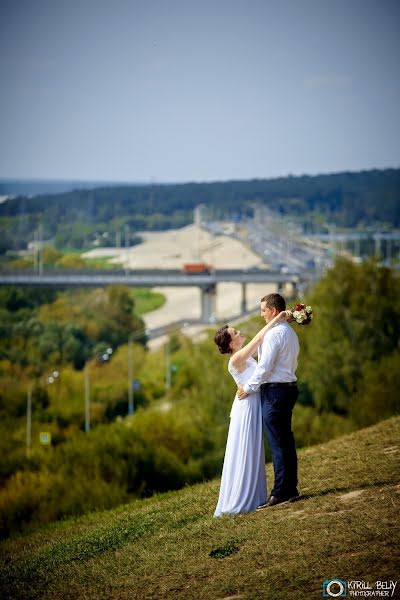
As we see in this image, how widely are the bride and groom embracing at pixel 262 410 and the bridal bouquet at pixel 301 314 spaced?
0.19 feet

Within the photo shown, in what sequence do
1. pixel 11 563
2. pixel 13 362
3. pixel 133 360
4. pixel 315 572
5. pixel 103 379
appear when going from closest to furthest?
1. pixel 315 572
2. pixel 11 563
3. pixel 103 379
4. pixel 133 360
5. pixel 13 362

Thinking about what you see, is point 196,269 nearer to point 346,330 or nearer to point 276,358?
point 346,330

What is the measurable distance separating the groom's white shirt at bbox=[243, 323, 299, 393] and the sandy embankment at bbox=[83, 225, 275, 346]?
279 feet

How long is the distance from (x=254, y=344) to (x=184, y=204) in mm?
117036

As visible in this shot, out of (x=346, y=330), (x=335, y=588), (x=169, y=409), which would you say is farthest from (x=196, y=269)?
(x=335, y=588)

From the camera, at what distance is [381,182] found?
118500 mm

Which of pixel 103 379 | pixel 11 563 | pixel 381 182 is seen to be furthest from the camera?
pixel 381 182

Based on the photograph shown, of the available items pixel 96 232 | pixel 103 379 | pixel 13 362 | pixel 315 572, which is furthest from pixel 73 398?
pixel 96 232

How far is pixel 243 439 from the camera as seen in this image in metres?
10.9

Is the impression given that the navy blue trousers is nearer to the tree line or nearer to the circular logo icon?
the circular logo icon

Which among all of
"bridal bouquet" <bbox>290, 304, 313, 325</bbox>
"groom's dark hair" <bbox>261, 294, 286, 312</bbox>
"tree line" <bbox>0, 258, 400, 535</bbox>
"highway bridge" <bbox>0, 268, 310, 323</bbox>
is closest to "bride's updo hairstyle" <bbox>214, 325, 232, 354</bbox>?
"groom's dark hair" <bbox>261, 294, 286, 312</bbox>

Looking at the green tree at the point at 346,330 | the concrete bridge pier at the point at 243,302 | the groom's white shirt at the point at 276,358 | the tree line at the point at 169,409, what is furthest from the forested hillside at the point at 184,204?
the groom's white shirt at the point at 276,358

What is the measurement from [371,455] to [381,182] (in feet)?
352

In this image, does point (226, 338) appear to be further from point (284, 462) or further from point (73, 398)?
point (73, 398)
